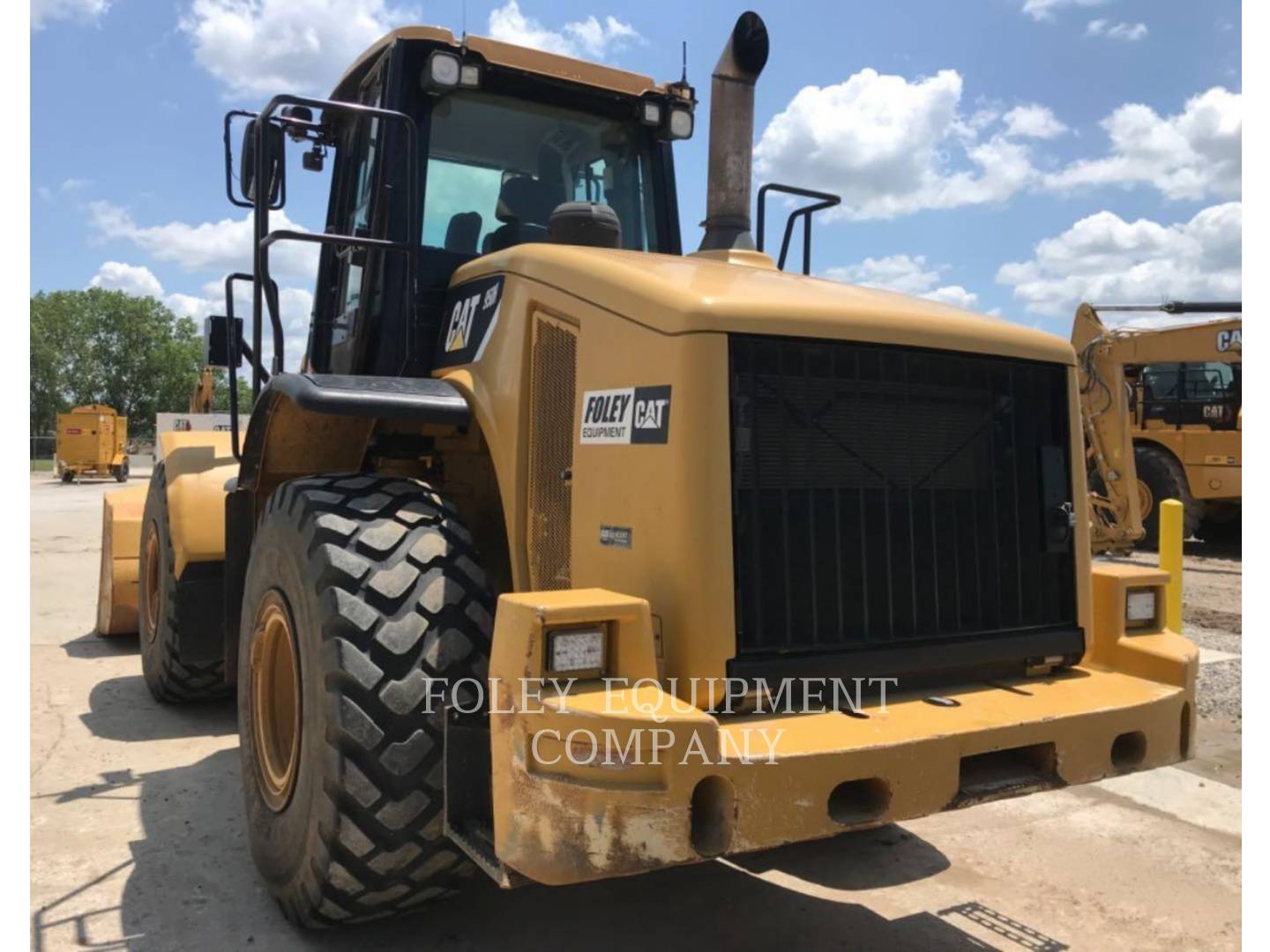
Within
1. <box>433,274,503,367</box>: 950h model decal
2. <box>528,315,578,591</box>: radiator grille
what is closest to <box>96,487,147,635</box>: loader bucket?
<box>433,274,503,367</box>: 950h model decal

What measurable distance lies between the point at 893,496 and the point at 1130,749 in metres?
1.05

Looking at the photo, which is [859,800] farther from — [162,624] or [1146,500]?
[1146,500]

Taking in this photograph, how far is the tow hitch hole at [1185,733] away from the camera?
324 centimetres

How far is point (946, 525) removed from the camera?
3199 millimetres

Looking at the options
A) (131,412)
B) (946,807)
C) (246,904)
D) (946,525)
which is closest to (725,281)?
(946,525)

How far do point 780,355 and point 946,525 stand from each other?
800 mm

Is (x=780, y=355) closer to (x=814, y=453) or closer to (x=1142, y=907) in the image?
(x=814, y=453)

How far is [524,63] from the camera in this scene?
4.39 m

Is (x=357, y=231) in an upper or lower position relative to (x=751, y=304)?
upper

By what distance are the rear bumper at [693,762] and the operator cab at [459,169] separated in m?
1.98

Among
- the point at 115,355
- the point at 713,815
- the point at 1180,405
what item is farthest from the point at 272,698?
the point at 115,355

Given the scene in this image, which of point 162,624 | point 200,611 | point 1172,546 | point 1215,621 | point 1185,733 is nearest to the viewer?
point 1185,733

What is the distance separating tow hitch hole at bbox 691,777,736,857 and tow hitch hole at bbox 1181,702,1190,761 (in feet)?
5.54

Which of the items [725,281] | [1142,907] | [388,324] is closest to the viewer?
[725,281]
